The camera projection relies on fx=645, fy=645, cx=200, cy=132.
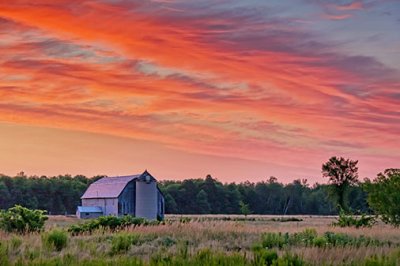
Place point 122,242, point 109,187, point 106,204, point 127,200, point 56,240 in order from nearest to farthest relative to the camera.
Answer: point 56,240 < point 122,242 < point 127,200 < point 106,204 < point 109,187

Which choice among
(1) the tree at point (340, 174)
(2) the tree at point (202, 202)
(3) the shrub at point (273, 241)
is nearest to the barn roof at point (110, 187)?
(1) the tree at point (340, 174)

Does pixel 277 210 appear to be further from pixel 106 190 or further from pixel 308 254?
pixel 308 254

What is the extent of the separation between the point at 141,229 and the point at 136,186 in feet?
153

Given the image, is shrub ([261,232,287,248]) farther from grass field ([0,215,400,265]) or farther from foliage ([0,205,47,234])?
foliage ([0,205,47,234])

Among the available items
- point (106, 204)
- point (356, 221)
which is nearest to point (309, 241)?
point (356, 221)

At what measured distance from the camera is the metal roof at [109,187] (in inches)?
3009

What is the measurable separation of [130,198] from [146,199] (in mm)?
2963

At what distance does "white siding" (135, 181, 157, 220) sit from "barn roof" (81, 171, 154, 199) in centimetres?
129

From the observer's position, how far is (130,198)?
76000mm

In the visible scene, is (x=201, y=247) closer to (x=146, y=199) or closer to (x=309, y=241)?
(x=309, y=241)

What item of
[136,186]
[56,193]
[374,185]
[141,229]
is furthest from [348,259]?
[56,193]

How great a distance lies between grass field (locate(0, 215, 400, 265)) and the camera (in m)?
15.8

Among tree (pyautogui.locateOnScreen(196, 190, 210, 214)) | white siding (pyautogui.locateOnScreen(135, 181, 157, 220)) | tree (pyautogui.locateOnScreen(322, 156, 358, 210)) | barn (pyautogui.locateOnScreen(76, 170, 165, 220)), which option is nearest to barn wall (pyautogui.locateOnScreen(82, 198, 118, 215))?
barn (pyautogui.locateOnScreen(76, 170, 165, 220))

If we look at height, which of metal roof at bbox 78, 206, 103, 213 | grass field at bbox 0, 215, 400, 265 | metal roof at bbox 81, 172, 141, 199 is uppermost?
metal roof at bbox 81, 172, 141, 199
